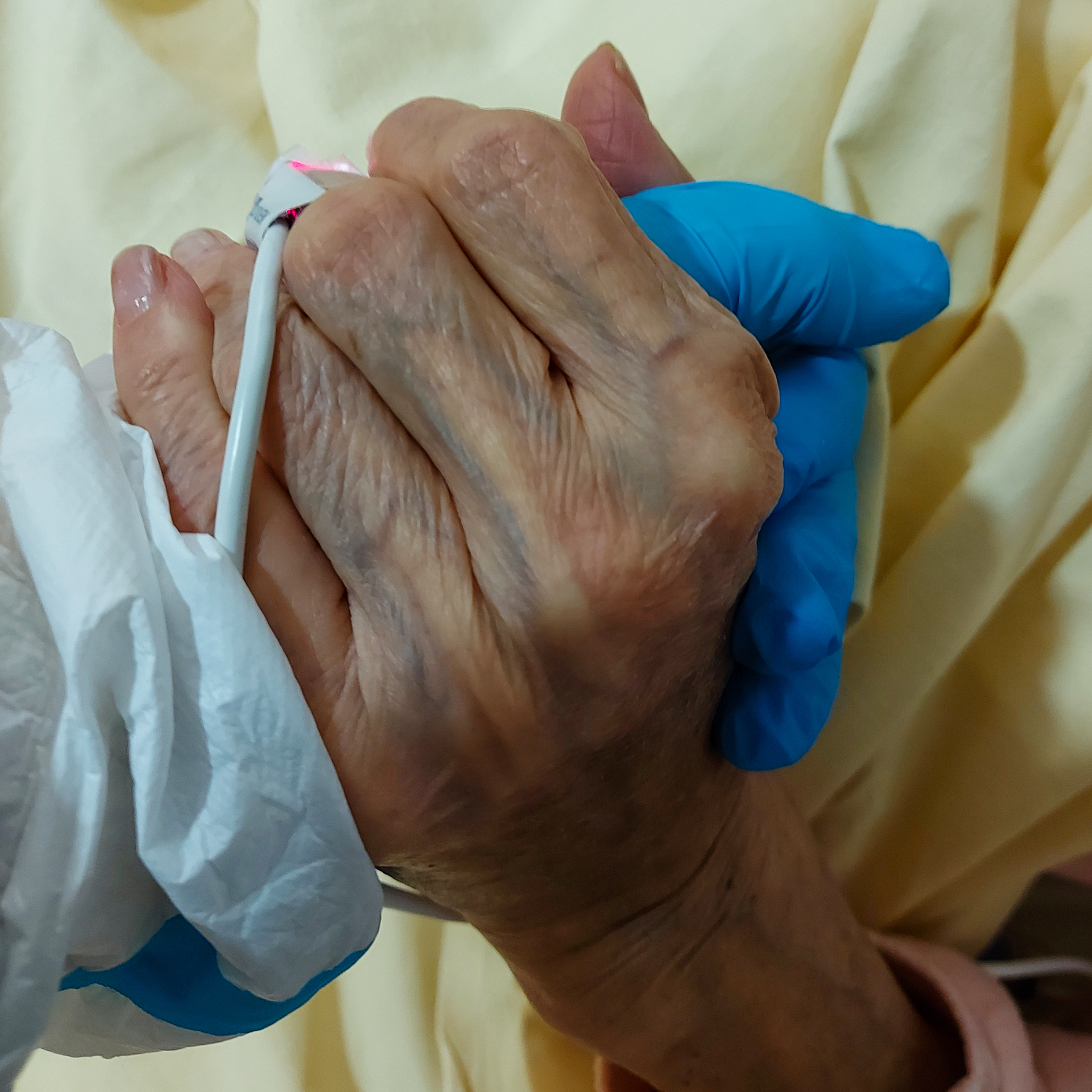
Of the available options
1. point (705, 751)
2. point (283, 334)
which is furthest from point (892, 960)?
point (283, 334)

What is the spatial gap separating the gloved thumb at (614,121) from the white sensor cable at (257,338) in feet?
0.67

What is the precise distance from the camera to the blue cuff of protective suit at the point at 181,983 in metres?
0.39

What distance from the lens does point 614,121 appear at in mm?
570

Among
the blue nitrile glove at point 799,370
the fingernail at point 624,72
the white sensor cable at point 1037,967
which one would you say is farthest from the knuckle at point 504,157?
the white sensor cable at point 1037,967

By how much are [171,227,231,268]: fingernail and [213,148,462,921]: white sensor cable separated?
3 cm

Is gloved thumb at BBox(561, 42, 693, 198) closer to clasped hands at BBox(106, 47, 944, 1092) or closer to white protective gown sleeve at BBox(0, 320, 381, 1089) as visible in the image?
clasped hands at BBox(106, 47, 944, 1092)

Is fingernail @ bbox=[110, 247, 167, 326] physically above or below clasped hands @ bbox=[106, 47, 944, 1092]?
above

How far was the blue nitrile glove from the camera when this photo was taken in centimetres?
49

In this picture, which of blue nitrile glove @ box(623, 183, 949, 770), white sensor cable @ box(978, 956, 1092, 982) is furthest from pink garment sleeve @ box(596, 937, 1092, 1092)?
blue nitrile glove @ box(623, 183, 949, 770)

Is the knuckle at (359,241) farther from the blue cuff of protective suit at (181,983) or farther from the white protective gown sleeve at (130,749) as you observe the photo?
the blue cuff of protective suit at (181,983)

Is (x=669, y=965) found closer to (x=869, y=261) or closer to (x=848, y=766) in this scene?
(x=848, y=766)

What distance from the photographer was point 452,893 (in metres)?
0.52

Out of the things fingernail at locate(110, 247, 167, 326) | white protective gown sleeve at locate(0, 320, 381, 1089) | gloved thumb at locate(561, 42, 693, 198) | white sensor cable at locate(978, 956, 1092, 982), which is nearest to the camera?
white protective gown sleeve at locate(0, 320, 381, 1089)

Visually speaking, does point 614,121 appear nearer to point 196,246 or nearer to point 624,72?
point 624,72
